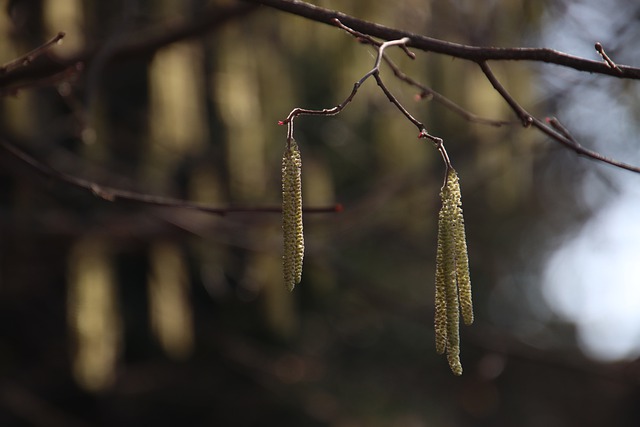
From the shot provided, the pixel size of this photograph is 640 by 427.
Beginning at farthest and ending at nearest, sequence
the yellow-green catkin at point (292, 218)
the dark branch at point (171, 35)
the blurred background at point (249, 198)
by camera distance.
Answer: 1. the blurred background at point (249, 198)
2. the dark branch at point (171, 35)
3. the yellow-green catkin at point (292, 218)

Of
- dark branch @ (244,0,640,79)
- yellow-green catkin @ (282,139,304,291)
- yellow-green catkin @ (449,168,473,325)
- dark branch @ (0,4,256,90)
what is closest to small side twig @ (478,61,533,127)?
dark branch @ (244,0,640,79)

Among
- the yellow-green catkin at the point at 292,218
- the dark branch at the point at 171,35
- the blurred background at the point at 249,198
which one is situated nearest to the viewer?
the yellow-green catkin at the point at 292,218

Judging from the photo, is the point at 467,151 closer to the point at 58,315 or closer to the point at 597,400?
the point at 58,315

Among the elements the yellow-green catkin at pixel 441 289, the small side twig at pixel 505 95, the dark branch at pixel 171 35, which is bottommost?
the yellow-green catkin at pixel 441 289

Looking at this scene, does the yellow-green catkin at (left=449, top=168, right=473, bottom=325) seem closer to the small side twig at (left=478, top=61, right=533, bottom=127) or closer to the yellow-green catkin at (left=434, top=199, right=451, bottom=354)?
the yellow-green catkin at (left=434, top=199, right=451, bottom=354)

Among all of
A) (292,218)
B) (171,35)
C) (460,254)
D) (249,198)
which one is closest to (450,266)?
(460,254)

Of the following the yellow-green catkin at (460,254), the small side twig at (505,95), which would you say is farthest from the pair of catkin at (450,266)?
the small side twig at (505,95)

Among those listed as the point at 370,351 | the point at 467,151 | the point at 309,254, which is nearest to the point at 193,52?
the point at 309,254

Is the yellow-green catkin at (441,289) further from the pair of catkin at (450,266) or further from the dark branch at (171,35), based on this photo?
the dark branch at (171,35)
